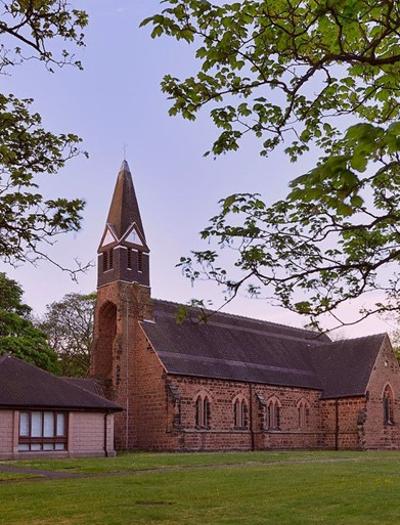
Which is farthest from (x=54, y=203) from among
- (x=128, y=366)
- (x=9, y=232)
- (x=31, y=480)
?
(x=128, y=366)

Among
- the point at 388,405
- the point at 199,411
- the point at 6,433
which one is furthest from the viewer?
the point at 388,405

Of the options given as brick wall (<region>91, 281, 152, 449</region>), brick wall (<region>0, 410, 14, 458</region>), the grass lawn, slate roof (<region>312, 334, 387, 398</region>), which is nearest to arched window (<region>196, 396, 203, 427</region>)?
brick wall (<region>91, 281, 152, 449</region>)

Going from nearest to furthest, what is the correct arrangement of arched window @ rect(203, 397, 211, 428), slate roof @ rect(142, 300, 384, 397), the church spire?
arched window @ rect(203, 397, 211, 428) < slate roof @ rect(142, 300, 384, 397) < the church spire

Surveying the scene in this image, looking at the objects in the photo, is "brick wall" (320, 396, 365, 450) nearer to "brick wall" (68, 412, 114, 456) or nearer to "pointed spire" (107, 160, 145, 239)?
"pointed spire" (107, 160, 145, 239)

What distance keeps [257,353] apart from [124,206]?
13.0 meters

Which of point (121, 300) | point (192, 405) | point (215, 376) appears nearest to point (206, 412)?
point (192, 405)

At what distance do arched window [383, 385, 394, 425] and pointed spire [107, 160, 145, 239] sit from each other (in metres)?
19.8

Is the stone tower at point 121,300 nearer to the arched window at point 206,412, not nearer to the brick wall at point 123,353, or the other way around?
the brick wall at point 123,353

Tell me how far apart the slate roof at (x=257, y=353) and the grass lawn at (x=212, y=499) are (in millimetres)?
20166

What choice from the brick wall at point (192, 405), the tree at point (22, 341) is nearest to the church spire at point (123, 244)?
the brick wall at point (192, 405)

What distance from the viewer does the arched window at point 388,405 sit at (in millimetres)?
45750

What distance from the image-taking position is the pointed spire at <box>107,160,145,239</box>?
1692 inches

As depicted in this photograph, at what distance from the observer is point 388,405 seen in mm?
46281

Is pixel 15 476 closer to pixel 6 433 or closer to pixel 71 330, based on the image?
pixel 6 433
